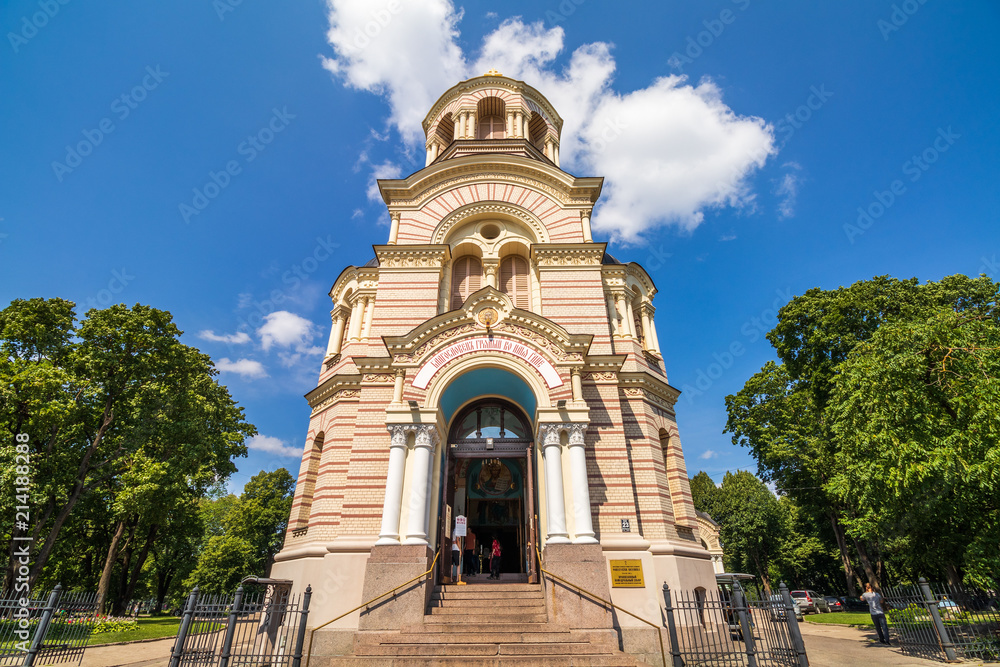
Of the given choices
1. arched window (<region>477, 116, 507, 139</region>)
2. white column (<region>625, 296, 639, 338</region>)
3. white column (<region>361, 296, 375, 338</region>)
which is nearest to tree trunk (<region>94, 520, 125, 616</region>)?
white column (<region>361, 296, 375, 338</region>)

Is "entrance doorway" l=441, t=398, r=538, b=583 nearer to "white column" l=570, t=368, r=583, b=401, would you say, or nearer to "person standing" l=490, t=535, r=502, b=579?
"person standing" l=490, t=535, r=502, b=579

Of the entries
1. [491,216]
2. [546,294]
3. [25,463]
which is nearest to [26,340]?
[25,463]

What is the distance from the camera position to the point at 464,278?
18.7 m

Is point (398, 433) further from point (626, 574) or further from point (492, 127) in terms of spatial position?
point (492, 127)

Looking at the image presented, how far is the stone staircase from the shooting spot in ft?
30.8

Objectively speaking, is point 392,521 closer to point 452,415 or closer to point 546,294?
point 452,415

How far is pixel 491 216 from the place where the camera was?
19250 millimetres

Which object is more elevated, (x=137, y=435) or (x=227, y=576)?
(x=137, y=435)

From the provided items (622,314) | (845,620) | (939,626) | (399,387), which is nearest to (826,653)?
(939,626)

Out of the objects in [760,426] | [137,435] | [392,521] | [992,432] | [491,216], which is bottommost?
[392,521]

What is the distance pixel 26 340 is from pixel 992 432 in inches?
1223

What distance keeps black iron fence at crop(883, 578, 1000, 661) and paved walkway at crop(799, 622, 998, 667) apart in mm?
277

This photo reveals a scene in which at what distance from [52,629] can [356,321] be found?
466 inches

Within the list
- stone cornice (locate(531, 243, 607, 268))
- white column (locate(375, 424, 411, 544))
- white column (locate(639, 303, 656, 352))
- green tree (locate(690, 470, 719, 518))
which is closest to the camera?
white column (locate(375, 424, 411, 544))
